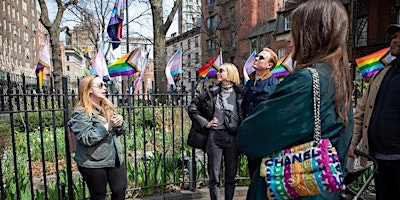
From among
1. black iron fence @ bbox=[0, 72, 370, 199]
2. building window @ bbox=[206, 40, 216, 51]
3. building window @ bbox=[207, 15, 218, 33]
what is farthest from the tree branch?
building window @ bbox=[206, 40, 216, 51]

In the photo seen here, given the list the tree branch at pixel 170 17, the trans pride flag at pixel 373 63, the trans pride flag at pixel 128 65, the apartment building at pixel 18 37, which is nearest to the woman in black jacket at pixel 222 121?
the trans pride flag at pixel 128 65

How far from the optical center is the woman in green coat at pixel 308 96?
51.8 inches

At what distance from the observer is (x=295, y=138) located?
1.33 m

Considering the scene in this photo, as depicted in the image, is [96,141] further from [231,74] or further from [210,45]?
[210,45]

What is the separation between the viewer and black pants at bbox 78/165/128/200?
9.14 ft

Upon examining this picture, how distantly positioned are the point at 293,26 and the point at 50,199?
3.36 m

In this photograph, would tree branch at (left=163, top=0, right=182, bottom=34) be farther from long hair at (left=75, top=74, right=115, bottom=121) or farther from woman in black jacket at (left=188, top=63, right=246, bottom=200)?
long hair at (left=75, top=74, right=115, bottom=121)

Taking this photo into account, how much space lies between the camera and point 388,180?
2270 mm

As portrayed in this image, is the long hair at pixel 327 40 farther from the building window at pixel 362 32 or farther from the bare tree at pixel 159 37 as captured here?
the building window at pixel 362 32

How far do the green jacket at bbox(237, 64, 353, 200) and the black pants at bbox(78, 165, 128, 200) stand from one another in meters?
1.92

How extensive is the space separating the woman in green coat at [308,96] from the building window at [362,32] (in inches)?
853

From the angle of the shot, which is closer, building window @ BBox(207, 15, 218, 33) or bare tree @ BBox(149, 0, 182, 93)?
bare tree @ BBox(149, 0, 182, 93)

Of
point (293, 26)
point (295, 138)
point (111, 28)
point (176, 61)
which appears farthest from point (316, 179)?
point (111, 28)

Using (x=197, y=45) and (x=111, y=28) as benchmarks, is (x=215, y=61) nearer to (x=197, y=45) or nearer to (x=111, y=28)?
(x=111, y=28)
